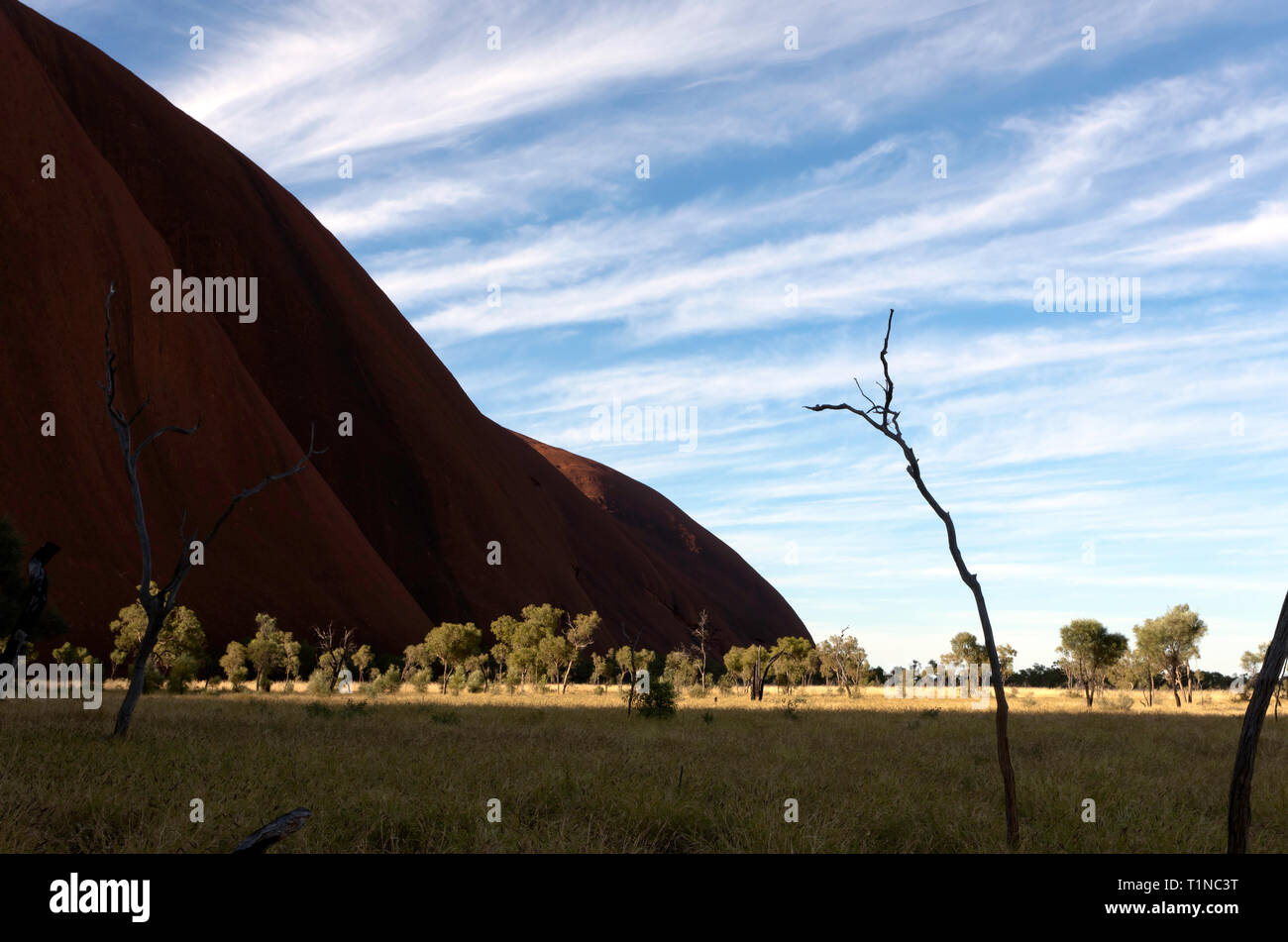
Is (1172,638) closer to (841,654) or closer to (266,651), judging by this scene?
(841,654)

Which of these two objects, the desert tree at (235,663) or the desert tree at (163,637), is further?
the desert tree at (235,663)

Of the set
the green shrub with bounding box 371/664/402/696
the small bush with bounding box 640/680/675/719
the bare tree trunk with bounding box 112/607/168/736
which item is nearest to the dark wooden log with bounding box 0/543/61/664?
the bare tree trunk with bounding box 112/607/168/736

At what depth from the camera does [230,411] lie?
63500 mm

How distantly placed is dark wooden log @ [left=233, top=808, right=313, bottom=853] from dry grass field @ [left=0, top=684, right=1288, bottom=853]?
233 centimetres

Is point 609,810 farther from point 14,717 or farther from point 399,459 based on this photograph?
point 399,459

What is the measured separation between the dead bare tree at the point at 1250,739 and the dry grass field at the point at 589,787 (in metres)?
2.22

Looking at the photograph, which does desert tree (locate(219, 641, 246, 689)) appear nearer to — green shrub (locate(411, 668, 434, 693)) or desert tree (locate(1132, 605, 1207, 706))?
green shrub (locate(411, 668, 434, 693))

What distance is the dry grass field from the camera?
8562mm

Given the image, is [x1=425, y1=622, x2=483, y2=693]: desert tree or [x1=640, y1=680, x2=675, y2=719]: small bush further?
[x1=425, y1=622, x2=483, y2=693]: desert tree

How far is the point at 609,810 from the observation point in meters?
9.88

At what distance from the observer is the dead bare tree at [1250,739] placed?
671cm

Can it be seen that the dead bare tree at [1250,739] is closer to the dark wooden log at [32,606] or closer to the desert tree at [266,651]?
the dark wooden log at [32,606]

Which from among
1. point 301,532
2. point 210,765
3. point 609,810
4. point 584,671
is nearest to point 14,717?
point 210,765

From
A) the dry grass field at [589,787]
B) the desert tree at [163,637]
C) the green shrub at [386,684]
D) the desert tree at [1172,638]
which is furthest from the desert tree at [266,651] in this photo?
the desert tree at [1172,638]
